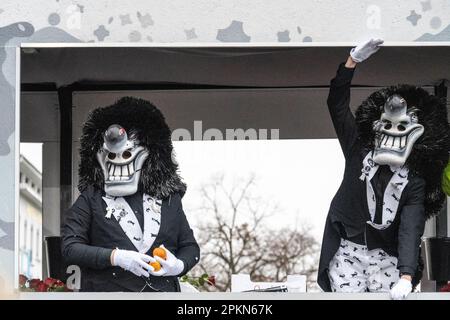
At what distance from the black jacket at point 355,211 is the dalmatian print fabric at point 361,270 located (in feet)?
0.13

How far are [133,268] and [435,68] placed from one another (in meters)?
2.06

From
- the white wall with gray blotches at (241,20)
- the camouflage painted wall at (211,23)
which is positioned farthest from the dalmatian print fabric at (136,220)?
the white wall with gray blotches at (241,20)

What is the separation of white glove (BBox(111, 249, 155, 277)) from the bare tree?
53.4 inches

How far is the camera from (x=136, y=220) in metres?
6.95

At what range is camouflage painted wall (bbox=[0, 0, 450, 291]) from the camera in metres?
6.90

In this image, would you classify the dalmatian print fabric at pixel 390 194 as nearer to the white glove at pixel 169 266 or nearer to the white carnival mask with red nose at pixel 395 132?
the white carnival mask with red nose at pixel 395 132

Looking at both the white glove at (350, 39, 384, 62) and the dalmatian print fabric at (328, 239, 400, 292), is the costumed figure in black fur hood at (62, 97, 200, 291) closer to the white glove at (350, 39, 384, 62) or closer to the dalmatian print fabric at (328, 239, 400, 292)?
the dalmatian print fabric at (328, 239, 400, 292)

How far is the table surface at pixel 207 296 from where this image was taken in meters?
6.71

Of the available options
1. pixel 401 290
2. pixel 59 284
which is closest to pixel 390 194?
pixel 401 290

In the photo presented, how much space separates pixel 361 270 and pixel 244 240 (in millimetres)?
2344

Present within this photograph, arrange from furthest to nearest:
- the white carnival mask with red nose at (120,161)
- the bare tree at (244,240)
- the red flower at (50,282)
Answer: the bare tree at (244,240) < the red flower at (50,282) < the white carnival mask with red nose at (120,161)

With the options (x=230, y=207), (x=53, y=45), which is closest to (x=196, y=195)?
(x=230, y=207)

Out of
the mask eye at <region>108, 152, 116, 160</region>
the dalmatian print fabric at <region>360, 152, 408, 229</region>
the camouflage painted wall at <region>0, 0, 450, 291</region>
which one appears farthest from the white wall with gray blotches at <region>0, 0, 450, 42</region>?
the dalmatian print fabric at <region>360, 152, 408, 229</region>
